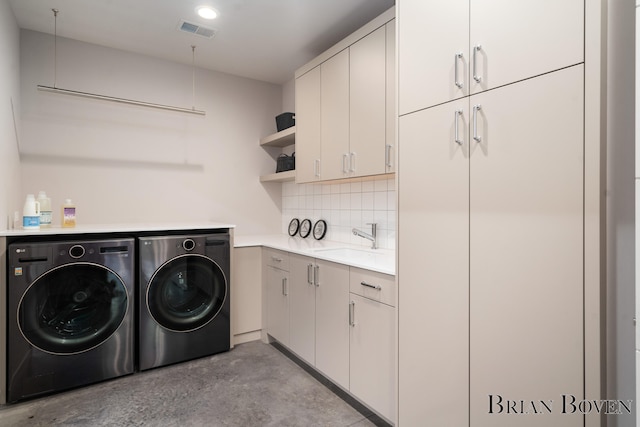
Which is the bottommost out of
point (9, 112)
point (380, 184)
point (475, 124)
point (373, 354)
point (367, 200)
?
point (373, 354)

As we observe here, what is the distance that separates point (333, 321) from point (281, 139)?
2007 mm

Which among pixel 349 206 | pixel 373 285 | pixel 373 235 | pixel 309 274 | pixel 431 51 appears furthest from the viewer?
pixel 349 206

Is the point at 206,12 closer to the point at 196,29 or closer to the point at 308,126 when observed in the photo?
the point at 196,29

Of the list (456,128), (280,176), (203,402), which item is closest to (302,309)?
(203,402)

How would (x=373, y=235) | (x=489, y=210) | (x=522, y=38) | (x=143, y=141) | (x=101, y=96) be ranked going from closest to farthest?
(x=522, y=38) < (x=489, y=210) < (x=101, y=96) < (x=373, y=235) < (x=143, y=141)

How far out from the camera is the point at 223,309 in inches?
111

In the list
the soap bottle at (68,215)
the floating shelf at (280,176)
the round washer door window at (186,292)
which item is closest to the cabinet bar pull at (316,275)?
the round washer door window at (186,292)

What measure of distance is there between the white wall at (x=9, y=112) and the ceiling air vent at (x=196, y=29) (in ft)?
3.50

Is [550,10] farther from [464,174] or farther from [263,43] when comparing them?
[263,43]

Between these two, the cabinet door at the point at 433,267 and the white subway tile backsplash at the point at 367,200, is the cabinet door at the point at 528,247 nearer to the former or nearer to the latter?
the cabinet door at the point at 433,267

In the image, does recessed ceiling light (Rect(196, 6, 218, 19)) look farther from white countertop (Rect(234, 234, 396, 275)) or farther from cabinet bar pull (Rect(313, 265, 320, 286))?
cabinet bar pull (Rect(313, 265, 320, 286))

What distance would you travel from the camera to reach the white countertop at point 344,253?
77.0 inches

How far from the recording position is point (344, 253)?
262cm

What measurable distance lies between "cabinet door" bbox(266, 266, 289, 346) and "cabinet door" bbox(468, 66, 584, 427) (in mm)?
1626
